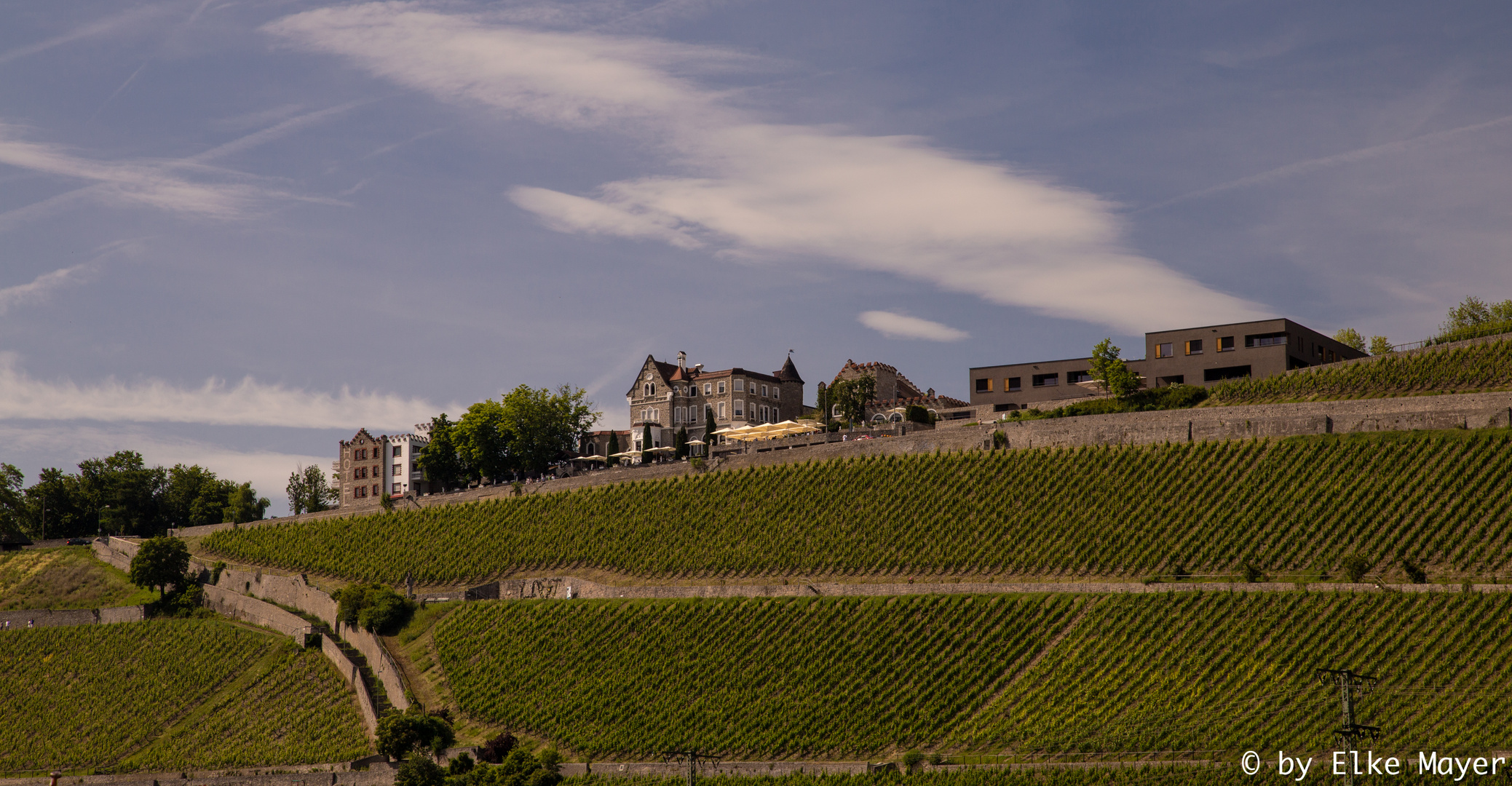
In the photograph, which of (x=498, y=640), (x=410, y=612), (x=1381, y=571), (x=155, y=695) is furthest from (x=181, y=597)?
(x=1381, y=571)

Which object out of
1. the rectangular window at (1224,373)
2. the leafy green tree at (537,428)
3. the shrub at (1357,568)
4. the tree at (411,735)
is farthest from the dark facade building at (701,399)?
the shrub at (1357,568)

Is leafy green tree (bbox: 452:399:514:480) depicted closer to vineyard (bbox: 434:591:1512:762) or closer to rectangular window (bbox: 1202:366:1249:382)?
vineyard (bbox: 434:591:1512:762)

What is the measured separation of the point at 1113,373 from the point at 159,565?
64459mm

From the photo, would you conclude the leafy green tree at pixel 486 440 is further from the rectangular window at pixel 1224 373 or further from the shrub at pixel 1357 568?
the shrub at pixel 1357 568

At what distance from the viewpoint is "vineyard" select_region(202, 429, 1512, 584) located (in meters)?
64.8

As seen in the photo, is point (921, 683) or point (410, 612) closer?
point (921, 683)

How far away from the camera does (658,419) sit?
12900 centimetres

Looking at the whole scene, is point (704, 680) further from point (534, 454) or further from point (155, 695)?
point (534, 454)

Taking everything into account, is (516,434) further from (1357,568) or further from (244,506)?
(1357,568)

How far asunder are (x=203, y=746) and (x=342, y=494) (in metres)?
74.2

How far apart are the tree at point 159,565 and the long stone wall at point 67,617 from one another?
2611 mm

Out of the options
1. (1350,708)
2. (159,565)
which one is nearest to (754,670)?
(1350,708)

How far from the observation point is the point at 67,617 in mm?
94000

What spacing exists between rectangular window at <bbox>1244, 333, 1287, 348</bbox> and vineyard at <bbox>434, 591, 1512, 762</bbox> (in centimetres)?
3252
